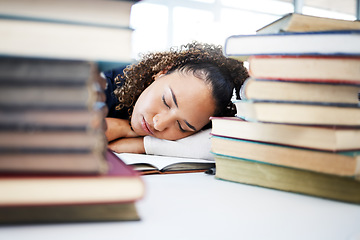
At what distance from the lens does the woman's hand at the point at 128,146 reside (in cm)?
108

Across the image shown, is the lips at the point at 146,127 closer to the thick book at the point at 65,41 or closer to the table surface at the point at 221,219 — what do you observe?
the table surface at the point at 221,219

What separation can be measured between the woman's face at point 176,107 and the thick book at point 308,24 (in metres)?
0.54

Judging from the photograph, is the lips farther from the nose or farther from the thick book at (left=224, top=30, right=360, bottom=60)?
the thick book at (left=224, top=30, right=360, bottom=60)

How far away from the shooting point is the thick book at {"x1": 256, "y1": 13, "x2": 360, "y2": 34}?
46cm

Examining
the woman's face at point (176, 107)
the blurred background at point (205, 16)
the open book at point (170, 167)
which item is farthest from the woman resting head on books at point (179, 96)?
the blurred background at point (205, 16)

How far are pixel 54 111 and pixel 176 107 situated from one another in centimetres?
73

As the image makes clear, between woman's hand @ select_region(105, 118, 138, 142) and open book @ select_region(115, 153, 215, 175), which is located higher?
open book @ select_region(115, 153, 215, 175)

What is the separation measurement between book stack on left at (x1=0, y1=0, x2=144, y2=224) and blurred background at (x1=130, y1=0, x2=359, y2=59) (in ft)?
11.8

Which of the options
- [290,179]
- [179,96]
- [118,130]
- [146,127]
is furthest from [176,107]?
[290,179]

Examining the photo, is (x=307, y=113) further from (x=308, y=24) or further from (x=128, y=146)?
(x=128, y=146)

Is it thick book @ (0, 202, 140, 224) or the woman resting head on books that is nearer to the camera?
thick book @ (0, 202, 140, 224)

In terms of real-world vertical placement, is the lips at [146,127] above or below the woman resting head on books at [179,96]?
below

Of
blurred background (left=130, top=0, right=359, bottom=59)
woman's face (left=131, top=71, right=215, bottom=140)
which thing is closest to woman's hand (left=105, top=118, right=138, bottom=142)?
woman's face (left=131, top=71, right=215, bottom=140)

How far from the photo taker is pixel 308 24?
46cm
